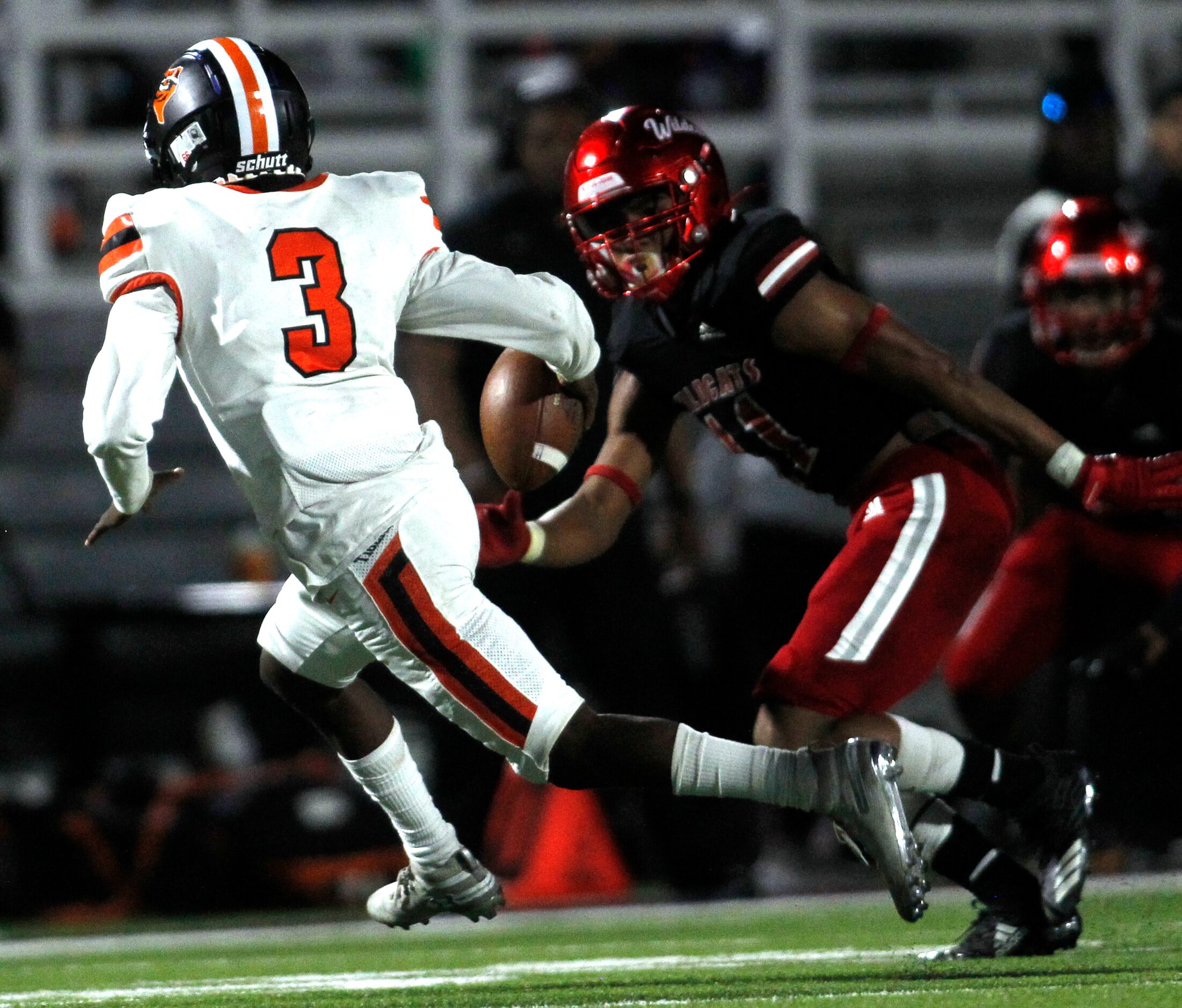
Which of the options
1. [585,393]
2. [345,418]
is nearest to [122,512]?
[345,418]

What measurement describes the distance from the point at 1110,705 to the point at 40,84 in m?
4.91

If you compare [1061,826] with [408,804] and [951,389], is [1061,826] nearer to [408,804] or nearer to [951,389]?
[951,389]

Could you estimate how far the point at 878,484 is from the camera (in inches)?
130

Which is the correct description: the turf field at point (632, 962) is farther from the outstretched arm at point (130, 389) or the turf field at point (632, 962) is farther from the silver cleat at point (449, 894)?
the outstretched arm at point (130, 389)

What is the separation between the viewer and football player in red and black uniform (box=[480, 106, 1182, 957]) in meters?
3.12

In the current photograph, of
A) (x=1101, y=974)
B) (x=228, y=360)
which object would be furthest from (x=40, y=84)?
(x=1101, y=974)

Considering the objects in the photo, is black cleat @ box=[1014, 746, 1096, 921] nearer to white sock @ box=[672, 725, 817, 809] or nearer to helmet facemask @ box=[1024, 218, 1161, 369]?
white sock @ box=[672, 725, 817, 809]

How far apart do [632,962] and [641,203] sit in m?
1.29

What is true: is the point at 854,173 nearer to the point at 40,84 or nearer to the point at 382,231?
the point at 40,84

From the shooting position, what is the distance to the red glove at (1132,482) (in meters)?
3.04

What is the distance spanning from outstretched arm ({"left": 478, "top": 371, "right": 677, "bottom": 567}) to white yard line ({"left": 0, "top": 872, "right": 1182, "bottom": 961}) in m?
1.34

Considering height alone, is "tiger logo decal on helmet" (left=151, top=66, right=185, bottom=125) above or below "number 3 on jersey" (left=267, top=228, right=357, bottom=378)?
above

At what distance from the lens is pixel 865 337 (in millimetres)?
3127

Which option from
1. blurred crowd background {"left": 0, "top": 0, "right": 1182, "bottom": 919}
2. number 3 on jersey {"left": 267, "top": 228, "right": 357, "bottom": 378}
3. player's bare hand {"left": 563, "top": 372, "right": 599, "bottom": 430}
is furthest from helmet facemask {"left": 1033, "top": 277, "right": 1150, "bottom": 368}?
number 3 on jersey {"left": 267, "top": 228, "right": 357, "bottom": 378}
